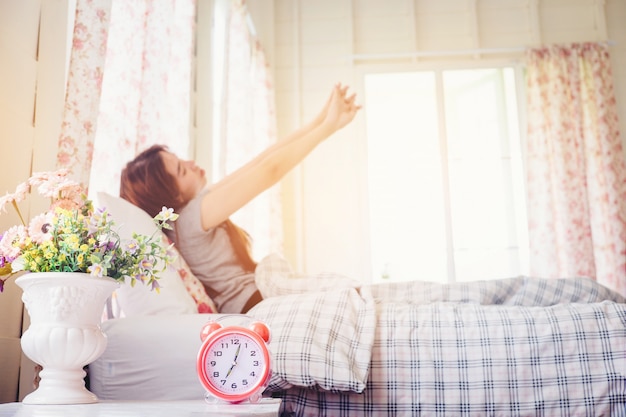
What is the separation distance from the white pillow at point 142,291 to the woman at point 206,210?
0.85 ft

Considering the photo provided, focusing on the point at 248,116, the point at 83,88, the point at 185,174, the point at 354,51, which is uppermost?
the point at 354,51

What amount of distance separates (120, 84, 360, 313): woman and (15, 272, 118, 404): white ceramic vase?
3.93 ft

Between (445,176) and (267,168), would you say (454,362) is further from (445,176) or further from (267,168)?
(445,176)

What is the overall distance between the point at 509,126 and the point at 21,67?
4.29 m

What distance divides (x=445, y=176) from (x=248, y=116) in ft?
5.61

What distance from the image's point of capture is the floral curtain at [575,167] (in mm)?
5039

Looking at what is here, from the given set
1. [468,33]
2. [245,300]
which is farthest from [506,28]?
[245,300]

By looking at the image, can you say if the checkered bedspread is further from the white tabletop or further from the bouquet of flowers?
the bouquet of flowers

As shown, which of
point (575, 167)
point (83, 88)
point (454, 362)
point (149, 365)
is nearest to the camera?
point (454, 362)

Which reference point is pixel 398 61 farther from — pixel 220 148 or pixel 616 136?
pixel 220 148

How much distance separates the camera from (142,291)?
2.13m

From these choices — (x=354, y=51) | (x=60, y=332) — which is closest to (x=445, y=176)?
(x=354, y=51)

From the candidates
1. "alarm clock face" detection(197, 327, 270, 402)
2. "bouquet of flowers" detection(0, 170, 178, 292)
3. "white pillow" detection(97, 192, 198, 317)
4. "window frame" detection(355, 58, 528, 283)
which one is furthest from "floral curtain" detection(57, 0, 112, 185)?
"window frame" detection(355, 58, 528, 283)

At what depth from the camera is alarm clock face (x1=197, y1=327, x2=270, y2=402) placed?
1.29 metres
